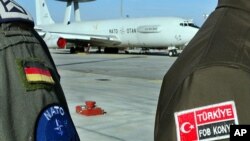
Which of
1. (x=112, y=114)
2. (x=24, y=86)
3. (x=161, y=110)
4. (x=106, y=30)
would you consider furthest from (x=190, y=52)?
(x=106, y=30)

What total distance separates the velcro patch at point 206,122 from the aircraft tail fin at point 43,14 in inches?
2335

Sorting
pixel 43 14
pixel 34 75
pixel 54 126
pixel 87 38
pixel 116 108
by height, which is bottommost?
pixel 116 108

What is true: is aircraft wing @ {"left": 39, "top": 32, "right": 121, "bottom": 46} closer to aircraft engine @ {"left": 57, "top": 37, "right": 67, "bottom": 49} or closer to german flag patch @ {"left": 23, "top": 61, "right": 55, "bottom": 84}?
aircraft engine @ {"left": 57, "top": 37, "right": 67, "bottom": 49}

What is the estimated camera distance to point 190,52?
110 centimetres

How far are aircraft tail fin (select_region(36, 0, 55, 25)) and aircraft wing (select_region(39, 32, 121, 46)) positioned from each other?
1414 cm

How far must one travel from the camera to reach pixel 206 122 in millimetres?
1012

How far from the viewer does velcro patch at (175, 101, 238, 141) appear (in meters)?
0.99

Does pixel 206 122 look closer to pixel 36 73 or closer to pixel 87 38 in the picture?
pixel 36 73

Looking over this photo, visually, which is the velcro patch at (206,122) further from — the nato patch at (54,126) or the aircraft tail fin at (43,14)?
the aircraft tail fin at (43,14)

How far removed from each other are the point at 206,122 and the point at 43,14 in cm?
6012

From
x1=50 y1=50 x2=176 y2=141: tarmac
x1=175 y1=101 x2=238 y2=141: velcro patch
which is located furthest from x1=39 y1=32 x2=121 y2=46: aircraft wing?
x1=175 y1=101 x2=238 y2=141: velcro patch

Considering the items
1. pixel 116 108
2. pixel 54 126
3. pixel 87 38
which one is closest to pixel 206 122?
pixel 54 126

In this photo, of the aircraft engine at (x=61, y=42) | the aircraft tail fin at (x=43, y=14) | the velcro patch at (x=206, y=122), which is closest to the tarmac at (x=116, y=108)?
the velcro patch at (x=206, y=122)

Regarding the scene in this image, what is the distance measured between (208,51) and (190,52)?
0.07m
